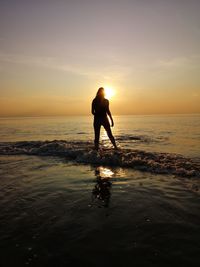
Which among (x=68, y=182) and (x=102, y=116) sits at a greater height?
(x=102, y=116)

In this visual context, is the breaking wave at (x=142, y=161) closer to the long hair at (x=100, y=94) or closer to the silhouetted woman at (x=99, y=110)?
the silhouetted woman at (x=99, y=110)

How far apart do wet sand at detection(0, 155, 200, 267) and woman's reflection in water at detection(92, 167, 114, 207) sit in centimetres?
2

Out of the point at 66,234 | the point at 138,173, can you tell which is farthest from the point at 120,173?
the point at 66,234

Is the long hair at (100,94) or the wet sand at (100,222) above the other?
the long hair at (100,94)

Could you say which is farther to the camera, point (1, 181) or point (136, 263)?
point (1, 181)

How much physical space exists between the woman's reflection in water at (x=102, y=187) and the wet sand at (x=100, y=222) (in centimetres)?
2

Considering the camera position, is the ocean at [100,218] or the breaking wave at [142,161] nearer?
the ocean at [100,218]

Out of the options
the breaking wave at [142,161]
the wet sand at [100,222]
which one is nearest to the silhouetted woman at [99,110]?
the breaking wave at [142,161]

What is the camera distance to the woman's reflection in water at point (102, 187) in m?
4.36

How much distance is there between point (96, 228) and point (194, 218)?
1.59 metres

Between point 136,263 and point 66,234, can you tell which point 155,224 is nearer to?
point 136,263

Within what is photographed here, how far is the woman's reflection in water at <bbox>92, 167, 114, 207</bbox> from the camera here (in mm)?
4365

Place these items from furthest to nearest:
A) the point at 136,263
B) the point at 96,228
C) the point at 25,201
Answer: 1. the point at 25,201
2. the point at 96,228
3. the point at 136,263

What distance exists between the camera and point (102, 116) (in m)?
10.4
